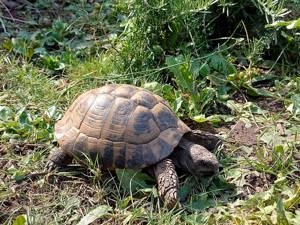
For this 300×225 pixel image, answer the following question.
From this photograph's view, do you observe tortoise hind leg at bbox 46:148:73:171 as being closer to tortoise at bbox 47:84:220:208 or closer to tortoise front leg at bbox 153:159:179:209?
tortoise at bbox 47:84:220:208

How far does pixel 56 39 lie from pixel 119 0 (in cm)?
61

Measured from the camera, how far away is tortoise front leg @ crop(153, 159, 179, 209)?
268 cm

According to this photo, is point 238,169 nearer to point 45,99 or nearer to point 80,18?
point 45,99

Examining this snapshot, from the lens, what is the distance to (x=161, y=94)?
3.56 metres

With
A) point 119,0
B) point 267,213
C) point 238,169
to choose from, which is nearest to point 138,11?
point 119,0

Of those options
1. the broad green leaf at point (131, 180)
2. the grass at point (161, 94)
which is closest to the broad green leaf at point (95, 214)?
the grass at point (161, 94)

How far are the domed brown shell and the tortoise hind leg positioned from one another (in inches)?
1.4

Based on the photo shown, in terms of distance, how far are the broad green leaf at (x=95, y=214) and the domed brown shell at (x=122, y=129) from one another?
0.82 ft

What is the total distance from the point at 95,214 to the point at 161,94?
1137mm

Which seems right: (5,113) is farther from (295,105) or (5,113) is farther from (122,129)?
(295,105)

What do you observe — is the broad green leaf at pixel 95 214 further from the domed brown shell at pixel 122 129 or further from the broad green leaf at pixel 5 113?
the broad green leaf at pixel 5 113

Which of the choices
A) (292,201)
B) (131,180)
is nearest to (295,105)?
(292,201)

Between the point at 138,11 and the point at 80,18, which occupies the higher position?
the point at 138,11

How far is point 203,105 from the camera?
137 inches
